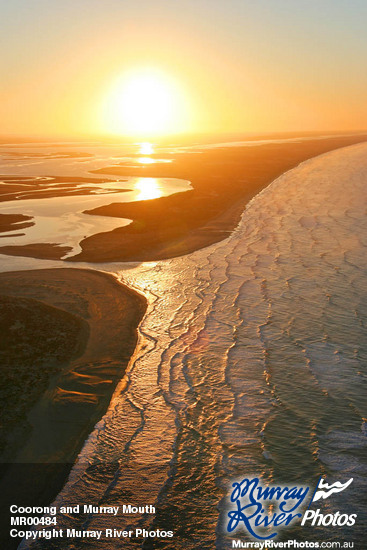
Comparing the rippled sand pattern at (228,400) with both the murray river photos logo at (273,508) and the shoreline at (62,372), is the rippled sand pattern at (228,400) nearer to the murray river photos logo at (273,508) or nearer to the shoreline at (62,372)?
the murray river photos logo at (273,508)

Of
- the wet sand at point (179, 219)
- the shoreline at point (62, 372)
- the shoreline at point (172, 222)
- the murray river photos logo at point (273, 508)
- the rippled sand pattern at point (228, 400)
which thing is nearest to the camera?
→ the murray river photos logo at point (273, 508)

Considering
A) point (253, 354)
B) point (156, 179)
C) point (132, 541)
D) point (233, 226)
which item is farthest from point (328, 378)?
point (156, 179)

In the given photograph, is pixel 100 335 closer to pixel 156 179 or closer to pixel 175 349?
pixel 175 349

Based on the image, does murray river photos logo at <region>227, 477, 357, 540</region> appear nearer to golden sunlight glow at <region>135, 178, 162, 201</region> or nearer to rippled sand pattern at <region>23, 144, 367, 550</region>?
rippled sand pattern at <region>23, 144, 367, 550</region>

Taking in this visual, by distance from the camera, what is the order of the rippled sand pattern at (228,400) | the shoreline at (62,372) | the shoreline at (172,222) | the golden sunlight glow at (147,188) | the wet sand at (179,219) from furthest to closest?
the golden sunlight glow at (147,188), the wet sand at (179,219), the shoreline at (172,222), the shoreline at (62,372), the rippled sand pattern at (228,400)
